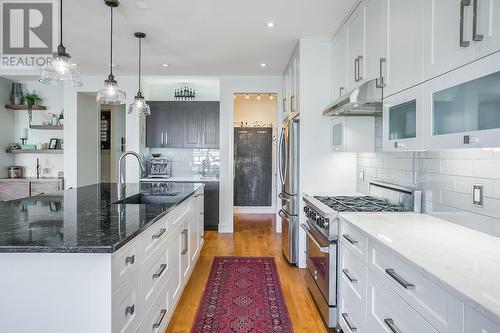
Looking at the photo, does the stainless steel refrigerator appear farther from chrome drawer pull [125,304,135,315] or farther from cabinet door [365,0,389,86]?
chrome drawer pull [125,304,135,315]

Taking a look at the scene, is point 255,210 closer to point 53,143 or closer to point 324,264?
point 53,143

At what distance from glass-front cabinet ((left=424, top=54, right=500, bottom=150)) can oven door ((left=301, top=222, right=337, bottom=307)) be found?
104 centimetres

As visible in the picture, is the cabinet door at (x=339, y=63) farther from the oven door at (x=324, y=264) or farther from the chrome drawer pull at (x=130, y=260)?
the chrome drawer pull at (x=130, y=260)

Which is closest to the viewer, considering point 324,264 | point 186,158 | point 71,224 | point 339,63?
point 71,224

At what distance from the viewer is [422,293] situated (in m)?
1.21

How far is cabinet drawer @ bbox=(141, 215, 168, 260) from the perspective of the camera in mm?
1751

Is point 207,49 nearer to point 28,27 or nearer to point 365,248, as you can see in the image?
point 28,27

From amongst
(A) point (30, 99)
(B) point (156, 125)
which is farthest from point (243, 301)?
(A) point (30, 99)

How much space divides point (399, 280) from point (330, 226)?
0.98 m

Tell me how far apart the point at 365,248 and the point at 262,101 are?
19.9 ft

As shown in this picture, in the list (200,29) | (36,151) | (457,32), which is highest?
(200,29)

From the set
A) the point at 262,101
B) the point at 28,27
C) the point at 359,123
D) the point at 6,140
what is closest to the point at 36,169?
the point at 6,140

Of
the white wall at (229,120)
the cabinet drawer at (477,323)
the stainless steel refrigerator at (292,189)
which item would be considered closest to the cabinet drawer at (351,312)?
the cabinet drawer at (477,323)

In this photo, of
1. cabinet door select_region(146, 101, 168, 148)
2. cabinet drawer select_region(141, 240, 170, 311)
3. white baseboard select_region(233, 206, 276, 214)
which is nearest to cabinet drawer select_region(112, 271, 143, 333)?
cabinet drawer select_region(141, 240, 170, 311)
